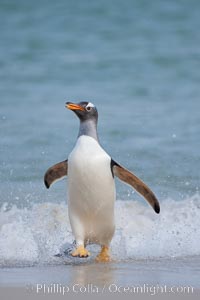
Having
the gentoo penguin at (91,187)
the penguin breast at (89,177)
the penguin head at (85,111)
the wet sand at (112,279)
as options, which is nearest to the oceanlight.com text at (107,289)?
the wet sand at (112,279)

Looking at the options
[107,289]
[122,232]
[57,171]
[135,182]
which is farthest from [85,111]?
[107,289]

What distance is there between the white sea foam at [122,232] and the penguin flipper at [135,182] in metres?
0.35

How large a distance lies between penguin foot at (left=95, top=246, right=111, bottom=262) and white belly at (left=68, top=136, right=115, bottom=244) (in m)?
0.08

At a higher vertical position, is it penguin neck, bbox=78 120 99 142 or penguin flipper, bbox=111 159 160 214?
penguin neck, bbox=78 120 99 142

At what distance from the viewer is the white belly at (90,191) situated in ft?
20.6

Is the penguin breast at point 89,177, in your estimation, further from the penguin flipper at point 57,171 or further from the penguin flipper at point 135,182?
the penguin flipper at point 57,171

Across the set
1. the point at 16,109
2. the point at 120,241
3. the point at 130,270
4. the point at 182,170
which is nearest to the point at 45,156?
the point at 182,170

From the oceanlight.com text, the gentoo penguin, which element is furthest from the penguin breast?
the oceanlight.com text

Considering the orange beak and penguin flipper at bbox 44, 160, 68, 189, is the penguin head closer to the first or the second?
the orange beak

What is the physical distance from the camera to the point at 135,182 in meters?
6.51

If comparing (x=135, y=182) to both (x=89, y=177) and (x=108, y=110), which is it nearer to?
(x=89, y=177)

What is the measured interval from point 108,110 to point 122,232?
5326 millimetres

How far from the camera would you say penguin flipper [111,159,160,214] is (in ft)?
21.1

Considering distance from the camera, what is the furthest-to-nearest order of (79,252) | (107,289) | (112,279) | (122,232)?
1. (122,232)
2. (79,252)
3. (112,279)
4. (107,289)
